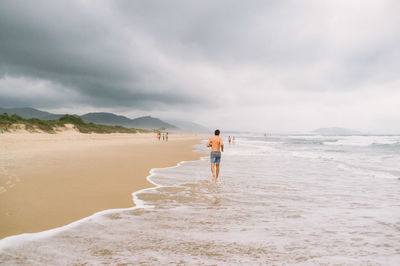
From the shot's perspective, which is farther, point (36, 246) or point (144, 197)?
point (144, 197)

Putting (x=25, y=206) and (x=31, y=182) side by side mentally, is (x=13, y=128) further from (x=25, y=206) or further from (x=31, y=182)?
(x=25, y=206)

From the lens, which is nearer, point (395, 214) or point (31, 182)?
point (395, 214)

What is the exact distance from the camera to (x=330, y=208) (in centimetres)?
593

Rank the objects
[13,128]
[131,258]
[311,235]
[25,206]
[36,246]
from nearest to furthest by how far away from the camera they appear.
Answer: [131,258] < [36,246] < [311,235] < [25,206] < [13,128]

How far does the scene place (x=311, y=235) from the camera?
415cm

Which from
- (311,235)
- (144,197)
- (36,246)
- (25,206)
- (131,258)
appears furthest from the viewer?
(144,197)

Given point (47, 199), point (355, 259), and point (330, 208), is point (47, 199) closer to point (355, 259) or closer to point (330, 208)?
point (355, 259)

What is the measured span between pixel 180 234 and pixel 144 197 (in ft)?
9.69

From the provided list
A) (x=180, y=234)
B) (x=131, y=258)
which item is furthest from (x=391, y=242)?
(x=131, y=258)

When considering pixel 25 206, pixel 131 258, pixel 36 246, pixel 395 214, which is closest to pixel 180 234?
pixel 131 258

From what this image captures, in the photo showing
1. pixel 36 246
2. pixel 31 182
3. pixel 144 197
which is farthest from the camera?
pixel 31 182

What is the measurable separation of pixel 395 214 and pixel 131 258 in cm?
592

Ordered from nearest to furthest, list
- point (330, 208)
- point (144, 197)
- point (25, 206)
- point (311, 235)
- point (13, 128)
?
point (311, 235), point (25, 206), point (330, 208), point (144, 197), point (13, 128)

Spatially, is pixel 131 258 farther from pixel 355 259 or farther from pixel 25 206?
pixel 25 206
